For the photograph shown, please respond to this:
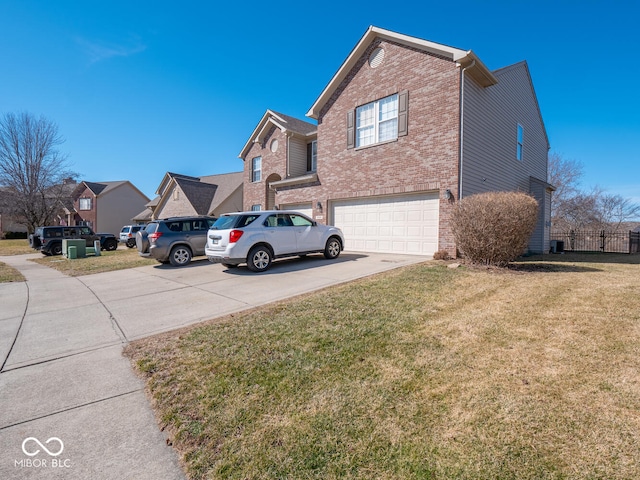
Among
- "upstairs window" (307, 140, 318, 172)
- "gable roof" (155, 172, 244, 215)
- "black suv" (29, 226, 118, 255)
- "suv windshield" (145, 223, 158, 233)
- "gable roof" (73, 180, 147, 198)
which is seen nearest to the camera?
"suv windshield" (145, 223, 158, 233)

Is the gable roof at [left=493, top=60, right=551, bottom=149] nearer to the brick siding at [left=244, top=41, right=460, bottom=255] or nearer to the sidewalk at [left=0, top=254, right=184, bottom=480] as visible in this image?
the brick siding at [left=244, top=41, right=460, bottom=255]

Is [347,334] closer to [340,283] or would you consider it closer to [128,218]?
[340,283]

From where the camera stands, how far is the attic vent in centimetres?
1241

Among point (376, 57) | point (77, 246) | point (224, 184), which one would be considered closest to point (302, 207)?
point (376, 57)

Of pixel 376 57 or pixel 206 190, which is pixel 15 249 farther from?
pixel 376 57

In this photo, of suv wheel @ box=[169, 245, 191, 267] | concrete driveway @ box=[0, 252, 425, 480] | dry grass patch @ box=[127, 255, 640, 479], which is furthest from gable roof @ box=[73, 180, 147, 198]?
dry grass patch @ box=[127, 255, 640, 479]

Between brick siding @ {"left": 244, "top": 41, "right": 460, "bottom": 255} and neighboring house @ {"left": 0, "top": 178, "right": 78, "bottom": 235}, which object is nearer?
brick siding @ {"left": 244, "top": 41, "right": 460, "bottom": 255}

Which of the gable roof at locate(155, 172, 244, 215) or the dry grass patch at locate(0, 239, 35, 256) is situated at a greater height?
the gable roof at locate(155, 172, 244, 215)

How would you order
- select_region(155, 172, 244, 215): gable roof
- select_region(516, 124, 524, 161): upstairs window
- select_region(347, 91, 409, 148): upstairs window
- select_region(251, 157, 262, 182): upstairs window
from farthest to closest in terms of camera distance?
select_region(155, 172, 244, 215): gable roof
select_region(251, 157, 262, 182): upstairs window
select_region(516, 124, 524, 161): upstairs window
select_region(347, 91, 409, 148): upstairs window

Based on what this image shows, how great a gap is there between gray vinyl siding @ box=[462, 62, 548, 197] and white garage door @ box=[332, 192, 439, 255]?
1.56 m

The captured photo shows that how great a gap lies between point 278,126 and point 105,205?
3420 cm

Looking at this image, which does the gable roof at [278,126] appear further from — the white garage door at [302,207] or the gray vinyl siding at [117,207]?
the gray vinyl siding at [117,207]

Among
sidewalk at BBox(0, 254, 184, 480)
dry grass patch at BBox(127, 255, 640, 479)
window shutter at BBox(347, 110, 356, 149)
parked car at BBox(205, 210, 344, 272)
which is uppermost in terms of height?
window shutter at BBox(347, 110, 356, 149)

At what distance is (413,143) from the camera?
37.1 feet
